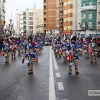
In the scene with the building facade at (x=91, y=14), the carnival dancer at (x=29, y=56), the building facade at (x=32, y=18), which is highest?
the building facade at (x=32, y=18)

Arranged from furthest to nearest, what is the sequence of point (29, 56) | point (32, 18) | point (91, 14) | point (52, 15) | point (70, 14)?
point (32, 18)
point (52, 15)
point (70, 14)
point (91, 14)
point (29, 56)

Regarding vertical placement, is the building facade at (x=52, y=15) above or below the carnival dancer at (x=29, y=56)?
above

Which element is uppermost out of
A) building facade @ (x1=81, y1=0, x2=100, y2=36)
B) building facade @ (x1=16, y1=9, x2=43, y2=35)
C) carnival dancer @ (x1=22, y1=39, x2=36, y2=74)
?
building facade @ (x1=16, y1=9, x2=43, y2=35)

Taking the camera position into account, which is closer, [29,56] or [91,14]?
[29,56]

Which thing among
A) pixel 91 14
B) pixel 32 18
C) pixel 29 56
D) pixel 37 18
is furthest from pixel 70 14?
pixel 32 18

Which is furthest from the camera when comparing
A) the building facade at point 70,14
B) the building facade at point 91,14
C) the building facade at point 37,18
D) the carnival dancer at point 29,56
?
the building facade at point 37,18

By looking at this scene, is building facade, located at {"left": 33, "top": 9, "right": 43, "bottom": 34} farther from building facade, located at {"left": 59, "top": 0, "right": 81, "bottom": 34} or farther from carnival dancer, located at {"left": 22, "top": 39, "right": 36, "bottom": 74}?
carnival dancer, located at {"left": 22, "top": 39, "right": 36, "bottom": 74}

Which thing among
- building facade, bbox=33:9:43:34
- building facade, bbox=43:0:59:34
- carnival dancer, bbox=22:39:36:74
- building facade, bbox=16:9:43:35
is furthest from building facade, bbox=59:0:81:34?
building facade, bbox=16:9:43:35

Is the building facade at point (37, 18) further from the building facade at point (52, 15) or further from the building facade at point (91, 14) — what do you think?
the building facade at point (91, 14)

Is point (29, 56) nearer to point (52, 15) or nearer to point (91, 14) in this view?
point (91, 14)

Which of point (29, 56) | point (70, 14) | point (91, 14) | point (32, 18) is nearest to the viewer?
point (29, 56)

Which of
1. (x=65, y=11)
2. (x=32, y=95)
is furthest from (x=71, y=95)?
(x=65, y=11)

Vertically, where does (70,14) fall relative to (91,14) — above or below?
above

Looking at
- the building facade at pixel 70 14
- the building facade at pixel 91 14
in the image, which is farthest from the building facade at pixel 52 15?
the building facade at pixel 91 14
